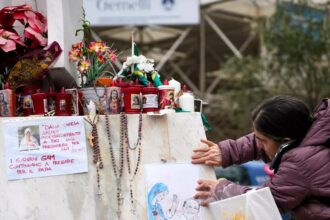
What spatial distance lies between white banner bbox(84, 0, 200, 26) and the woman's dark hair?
10245 mm

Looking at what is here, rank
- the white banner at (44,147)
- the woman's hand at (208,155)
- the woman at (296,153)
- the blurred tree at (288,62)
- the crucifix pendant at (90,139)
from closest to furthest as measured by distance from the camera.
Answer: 1. the woman at (296,153)
2. the white banner at (44,147)
3. the crucifix pendant at (90,139)
4. the woman's hand at (208,155)
5. the blurred tree at (288,62)

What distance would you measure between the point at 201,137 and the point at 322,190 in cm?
87

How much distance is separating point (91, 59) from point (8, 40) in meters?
0.50

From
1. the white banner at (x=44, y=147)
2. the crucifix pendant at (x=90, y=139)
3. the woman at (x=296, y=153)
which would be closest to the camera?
the woman at (x=296, y=153)

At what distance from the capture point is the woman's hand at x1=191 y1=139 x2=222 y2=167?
11.3ft

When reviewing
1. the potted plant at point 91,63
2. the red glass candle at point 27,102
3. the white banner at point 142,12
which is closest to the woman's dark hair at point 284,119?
the potted plant at point 91,63

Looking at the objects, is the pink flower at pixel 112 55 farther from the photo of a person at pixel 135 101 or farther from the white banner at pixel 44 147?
the white banner at pixel 44 147

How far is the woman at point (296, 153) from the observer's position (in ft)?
9.45

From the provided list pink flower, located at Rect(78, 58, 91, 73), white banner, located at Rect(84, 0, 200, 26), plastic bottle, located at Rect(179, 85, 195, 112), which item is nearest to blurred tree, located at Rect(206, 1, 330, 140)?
white banner, located at Rect(84, 0, 200, 26)

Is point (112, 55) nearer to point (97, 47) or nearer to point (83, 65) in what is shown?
point (97, 47)

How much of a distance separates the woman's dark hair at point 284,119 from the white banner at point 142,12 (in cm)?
1025

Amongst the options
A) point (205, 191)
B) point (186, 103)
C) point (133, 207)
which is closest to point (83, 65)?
point (186, 103)

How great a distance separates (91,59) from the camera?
3561 millimetres

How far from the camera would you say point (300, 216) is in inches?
118
